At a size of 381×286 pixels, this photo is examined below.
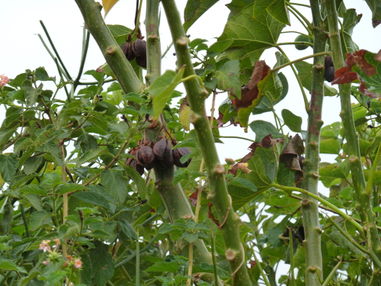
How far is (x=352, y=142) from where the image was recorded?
875 millimetres

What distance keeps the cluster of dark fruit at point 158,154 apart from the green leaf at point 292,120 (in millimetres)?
164

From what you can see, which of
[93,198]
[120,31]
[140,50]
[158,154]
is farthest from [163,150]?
[120,31]

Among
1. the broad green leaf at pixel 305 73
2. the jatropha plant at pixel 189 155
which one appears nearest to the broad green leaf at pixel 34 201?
the jatropha plant at pixel 189 155

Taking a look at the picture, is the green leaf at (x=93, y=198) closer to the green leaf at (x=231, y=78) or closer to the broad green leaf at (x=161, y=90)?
the green leaf at (x=231, y=78)

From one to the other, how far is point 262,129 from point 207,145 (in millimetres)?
374

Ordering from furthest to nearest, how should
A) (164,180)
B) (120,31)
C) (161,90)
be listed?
(120,31), (164,180), (161,90)

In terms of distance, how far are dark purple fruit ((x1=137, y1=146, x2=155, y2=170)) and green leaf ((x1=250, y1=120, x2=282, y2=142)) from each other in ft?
0.51

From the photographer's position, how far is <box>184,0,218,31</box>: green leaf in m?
1.03

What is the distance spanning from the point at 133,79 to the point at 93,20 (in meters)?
0.11

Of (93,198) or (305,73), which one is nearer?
(93,198)

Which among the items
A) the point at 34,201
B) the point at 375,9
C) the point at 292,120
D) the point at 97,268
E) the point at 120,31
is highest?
the point at 120,31

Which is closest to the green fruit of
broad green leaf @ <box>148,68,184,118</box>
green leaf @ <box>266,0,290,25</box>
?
green leaf @ <box>266,0,290,25</box>

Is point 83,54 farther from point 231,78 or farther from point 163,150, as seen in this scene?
point 231,78

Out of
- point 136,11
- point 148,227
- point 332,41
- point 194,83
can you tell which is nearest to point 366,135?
point 148,227
